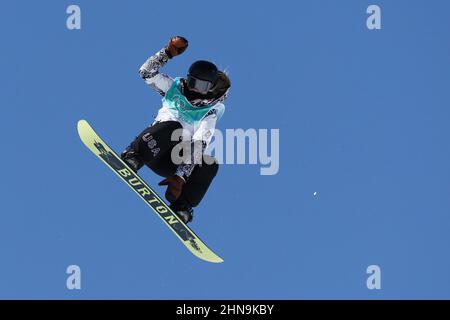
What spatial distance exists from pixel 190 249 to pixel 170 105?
6.65ft

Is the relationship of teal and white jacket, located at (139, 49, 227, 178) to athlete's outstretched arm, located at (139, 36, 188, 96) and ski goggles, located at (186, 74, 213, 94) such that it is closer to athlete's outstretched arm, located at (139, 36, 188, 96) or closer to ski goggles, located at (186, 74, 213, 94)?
athlete's outstretched arm, located at (139, 36, 188, 96)

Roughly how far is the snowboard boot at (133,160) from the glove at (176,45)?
4.69 feet

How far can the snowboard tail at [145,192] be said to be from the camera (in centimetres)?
1382

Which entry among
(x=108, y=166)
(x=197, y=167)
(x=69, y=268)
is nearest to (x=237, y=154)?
(x=197, y=167)

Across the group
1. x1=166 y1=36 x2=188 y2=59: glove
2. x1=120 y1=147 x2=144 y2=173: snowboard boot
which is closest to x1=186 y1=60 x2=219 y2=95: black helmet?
x1=166 y1=36 x2=188 y2=59: glove

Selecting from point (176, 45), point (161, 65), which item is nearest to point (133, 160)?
point (161, 65)

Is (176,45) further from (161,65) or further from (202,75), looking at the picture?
(202,75)

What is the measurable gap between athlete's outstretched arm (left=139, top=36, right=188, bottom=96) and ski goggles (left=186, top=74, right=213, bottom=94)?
0.40 m

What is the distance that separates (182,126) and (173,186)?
82cm

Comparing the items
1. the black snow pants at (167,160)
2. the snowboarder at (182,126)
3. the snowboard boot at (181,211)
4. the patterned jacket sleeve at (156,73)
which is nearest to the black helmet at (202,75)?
the snowboarder at (182,126)

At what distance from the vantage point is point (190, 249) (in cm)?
1451

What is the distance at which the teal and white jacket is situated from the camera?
1406 cm

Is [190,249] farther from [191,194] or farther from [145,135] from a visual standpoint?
[145,135]

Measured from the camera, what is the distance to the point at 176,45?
13953 millimetres
